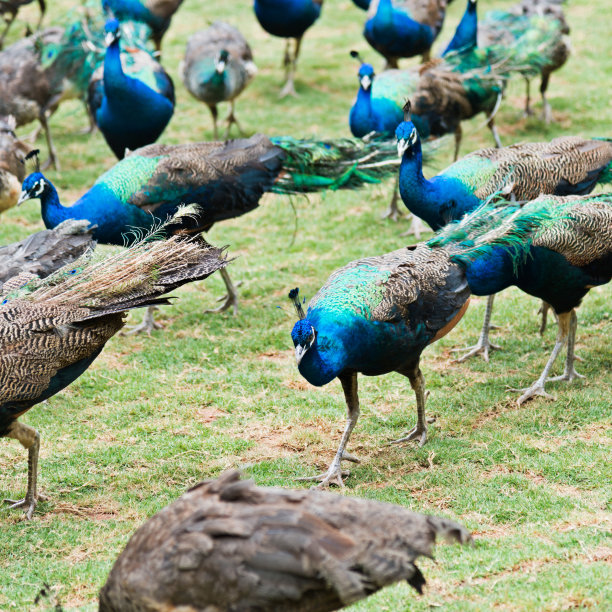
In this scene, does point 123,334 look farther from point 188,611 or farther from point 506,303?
point 188,611

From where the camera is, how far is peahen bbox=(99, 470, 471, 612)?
3105 mm

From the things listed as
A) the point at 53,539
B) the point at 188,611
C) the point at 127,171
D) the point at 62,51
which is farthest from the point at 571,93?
the point at 188,611

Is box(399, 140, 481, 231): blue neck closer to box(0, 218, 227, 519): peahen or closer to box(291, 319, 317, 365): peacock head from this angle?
box(0, 218, 227, 519): peahen

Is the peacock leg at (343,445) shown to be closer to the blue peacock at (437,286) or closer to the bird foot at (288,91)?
the blue peacock at (437,286)

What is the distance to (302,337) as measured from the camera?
4.55 meters

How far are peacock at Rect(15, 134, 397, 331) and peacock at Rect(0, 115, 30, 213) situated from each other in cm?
172

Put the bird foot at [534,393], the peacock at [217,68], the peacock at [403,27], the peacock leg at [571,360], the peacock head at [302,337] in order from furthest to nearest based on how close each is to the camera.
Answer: the peacock at [403,27] → the peacock at [217,68] → the peacock leg at [571,360] → the bird foot at [534,393] → the peacock head at [302,337]

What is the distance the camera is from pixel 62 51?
33.9 ft

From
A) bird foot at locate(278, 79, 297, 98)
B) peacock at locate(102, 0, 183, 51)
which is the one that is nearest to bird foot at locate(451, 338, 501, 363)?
bird foot at locate(278, 79, 297, 98)

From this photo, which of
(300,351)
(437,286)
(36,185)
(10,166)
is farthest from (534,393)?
(10,166)

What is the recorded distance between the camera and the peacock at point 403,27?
34.6ft

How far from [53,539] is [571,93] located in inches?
374

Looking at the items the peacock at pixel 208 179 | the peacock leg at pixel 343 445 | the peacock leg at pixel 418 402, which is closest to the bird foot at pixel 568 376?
the peacock leg at pixel 418 402

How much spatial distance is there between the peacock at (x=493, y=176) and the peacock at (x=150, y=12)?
612 cm
